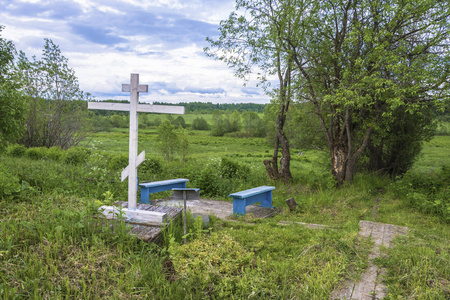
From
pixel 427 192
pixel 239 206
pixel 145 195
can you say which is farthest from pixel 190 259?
pixel 427 192

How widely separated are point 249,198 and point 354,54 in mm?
6236

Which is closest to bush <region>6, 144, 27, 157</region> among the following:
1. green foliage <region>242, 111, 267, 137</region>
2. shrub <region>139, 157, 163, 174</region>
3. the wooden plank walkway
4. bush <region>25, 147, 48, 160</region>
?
bush <region>25, 147, 48, 160</region>

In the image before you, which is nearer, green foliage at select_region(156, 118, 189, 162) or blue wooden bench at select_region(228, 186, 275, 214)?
blue wooden bench at select_region(228, 186, 275, 214)

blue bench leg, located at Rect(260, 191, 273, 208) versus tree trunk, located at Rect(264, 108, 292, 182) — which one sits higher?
tree trunk, located at Rect(264, 108, 292, 182)

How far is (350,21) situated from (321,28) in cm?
94

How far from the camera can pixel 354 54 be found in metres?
10.8

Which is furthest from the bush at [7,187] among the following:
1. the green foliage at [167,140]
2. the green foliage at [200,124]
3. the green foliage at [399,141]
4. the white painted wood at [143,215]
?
the green foliage at [200,124]

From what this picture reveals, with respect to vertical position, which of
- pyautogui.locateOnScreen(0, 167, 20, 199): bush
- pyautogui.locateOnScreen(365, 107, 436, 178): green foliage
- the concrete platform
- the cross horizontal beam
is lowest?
the concrete platform

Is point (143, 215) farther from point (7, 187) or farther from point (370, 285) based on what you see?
point (370, 285)

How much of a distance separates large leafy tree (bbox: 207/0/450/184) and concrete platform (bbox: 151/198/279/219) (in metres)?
3.74

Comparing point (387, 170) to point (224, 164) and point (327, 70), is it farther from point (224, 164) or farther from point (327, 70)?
point (224, 164)

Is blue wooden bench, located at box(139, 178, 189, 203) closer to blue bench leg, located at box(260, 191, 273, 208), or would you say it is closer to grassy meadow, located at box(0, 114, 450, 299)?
grassy meadow, located at box(0, 114, 450, 299)

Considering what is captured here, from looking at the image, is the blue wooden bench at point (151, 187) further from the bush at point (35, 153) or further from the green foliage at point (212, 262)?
the bush at point (35, 153)

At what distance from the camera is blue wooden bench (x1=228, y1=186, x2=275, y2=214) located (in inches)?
298
